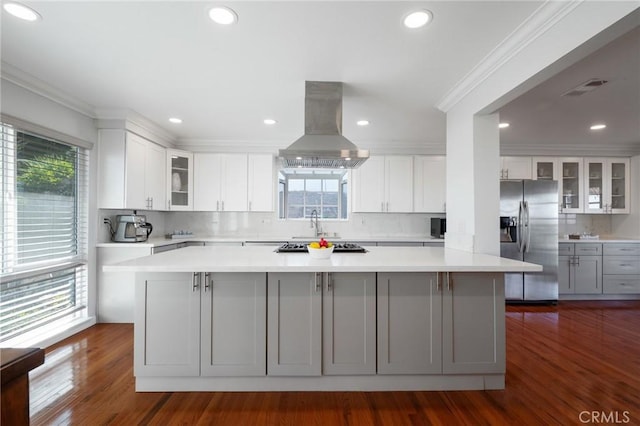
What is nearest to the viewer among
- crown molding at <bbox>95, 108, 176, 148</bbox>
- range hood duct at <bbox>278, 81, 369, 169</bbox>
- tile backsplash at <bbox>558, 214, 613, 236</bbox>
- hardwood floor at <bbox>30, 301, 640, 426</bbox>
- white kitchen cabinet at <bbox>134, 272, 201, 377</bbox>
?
hardwood floor at <bbox>30, 301, 640, 426</bbox>

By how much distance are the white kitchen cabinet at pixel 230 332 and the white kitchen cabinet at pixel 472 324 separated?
4.34ft

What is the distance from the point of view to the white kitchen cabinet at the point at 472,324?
7.02 ft

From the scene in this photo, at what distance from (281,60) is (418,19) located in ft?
3.34

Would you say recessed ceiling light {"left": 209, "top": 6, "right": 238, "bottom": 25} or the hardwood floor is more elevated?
recessed ceiling light {"left": 209, "top": 6, "right": 238, "bottom": 25}

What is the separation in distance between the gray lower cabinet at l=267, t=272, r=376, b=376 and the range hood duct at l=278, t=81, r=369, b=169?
1093mm

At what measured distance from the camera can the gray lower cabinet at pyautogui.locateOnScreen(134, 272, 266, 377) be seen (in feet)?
6.88

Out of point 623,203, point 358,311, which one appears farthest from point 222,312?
point 623,203

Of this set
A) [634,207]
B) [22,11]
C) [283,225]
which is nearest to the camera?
[22,11]

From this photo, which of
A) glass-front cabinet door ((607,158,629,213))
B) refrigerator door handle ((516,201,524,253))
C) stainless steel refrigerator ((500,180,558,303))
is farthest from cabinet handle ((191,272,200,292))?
glass-front cabinet door ((607,158,629,213))

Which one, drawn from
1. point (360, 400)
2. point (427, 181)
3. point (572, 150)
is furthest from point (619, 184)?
point (360, 400)

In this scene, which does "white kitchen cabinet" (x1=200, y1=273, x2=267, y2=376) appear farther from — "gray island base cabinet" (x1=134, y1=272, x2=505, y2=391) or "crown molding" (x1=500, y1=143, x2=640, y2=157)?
"crown molding" (x1=500, y1=143, x2=640, y2=157)

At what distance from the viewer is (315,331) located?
6.93 feet

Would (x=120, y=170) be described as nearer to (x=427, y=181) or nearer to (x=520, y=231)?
(x=427, y=181)

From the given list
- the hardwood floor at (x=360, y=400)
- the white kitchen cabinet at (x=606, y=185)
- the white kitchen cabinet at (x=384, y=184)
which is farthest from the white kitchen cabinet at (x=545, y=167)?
the hardwood floor at (x=360, y=400)
